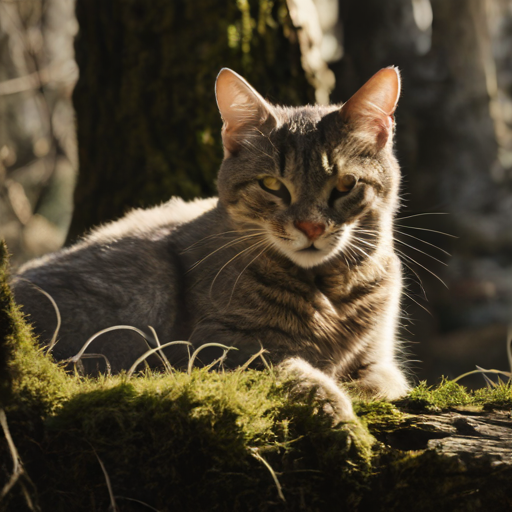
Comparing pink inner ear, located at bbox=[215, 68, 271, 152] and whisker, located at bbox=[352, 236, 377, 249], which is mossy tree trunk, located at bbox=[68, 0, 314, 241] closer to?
pink inner ear, located at bbox=[215, 68, 271, 152]

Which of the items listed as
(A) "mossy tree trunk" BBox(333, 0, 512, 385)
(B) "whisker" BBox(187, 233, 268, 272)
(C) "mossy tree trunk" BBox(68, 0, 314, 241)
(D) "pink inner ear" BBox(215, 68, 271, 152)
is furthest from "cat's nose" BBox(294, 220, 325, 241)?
(A) "mossy tree trunk" BBox(333, 0, 512, 385)

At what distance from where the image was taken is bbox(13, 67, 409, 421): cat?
256 cm

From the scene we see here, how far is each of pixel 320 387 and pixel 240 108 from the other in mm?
1449

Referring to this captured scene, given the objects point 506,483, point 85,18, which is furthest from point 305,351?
point 85,18

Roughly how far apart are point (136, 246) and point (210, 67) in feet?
5.87

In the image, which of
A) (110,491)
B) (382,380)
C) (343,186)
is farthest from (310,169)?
(110,491)

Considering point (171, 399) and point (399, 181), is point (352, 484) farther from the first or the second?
point (399, 181)

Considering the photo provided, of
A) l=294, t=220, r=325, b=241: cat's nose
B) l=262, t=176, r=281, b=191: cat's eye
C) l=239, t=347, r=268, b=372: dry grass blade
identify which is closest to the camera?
l=239, t=347, r=268, b=372: dry grass blade

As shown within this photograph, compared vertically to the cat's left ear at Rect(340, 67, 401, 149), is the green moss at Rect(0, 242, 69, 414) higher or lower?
lower

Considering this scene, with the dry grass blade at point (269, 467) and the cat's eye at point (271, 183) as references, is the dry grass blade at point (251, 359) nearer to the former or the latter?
the dry grass blade at point (269, 467)

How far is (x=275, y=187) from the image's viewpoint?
8.66 feet

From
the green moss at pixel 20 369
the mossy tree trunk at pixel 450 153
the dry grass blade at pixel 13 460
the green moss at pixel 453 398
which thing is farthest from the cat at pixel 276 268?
the mossy tree trunk at pixel 450 153

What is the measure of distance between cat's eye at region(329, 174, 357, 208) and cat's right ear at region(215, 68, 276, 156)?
0.47 m

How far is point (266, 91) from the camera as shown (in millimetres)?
4258
